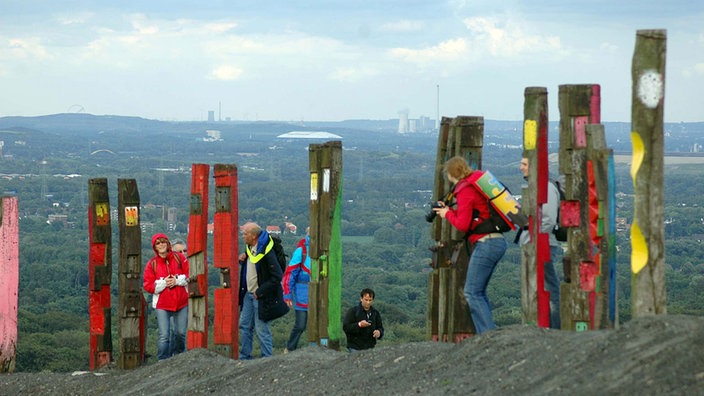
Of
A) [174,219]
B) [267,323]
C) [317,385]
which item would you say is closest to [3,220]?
[267,323]

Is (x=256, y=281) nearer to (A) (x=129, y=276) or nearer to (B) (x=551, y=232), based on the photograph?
(A) (x=129, y=276)

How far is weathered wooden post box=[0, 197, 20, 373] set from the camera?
44.5 feet

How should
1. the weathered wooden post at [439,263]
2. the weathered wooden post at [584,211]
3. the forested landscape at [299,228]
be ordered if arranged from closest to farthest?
the weathered wooden post at [584,211] < the weathered wooden post at [439,263] < the forested landscape at [299,228]

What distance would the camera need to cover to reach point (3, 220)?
13.6 metres

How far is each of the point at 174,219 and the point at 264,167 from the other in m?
77.9

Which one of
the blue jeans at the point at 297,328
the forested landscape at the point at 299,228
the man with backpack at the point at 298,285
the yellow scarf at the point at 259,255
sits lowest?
the forested landscape at the point at 299,228

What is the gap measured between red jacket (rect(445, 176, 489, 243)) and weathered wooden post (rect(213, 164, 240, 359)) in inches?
109

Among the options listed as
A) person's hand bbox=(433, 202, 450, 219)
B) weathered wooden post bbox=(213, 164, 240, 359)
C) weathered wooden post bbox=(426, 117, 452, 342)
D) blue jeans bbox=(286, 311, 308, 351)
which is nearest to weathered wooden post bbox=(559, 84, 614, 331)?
person's hand bbox=(433, 202, 450, 219)

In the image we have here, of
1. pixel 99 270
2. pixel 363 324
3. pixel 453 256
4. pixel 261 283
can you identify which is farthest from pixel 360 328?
pixel 99 270

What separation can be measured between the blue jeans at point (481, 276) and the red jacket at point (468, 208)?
5.0 inches

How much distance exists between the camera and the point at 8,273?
13.6 metres

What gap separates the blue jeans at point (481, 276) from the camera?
1107cm

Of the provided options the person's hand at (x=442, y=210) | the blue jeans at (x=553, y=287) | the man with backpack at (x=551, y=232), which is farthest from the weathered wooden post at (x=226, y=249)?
the blue jeans at (x=553, y=287)

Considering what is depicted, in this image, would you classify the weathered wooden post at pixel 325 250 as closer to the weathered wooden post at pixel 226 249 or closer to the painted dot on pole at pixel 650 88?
the weathered wooden post at pixel 226 249
